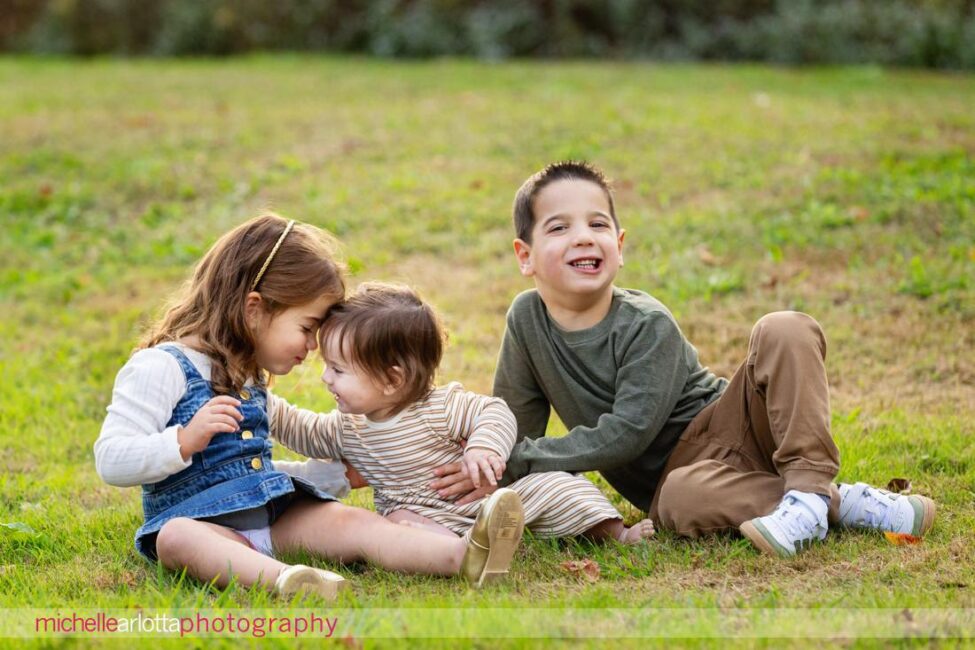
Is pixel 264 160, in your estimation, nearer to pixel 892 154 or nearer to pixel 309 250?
pixel 892 154

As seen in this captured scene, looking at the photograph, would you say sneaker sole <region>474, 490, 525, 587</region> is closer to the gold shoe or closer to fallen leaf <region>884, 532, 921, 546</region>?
the gold shoe

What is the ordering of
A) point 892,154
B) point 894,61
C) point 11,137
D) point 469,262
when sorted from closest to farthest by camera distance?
point 469,262
point 892,154
point 11,137
point 894,61

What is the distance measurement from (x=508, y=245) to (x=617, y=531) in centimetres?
384

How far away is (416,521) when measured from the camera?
3.74 meters

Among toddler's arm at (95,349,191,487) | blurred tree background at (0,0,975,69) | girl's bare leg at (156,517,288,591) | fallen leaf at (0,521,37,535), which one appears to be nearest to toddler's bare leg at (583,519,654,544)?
girl's bare leg at (156,517,288,591)

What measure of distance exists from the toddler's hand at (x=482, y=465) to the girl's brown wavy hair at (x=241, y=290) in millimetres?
678

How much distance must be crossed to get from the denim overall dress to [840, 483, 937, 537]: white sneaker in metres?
1.77

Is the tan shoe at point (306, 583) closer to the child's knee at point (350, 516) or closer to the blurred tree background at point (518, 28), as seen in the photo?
the child's knee at point (350, 516)

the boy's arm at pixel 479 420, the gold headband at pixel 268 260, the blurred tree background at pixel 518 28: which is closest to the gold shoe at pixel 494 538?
the boy's arm at pixel 479 420

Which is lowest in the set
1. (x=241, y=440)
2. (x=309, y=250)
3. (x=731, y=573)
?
(x=731, y=573)

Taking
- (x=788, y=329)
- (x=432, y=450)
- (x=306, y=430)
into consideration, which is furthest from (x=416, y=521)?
(x=788, y=329)

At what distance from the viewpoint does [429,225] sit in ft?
25.5

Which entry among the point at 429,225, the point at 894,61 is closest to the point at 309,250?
the point at 429,225

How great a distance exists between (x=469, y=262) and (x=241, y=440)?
12.6 feet
